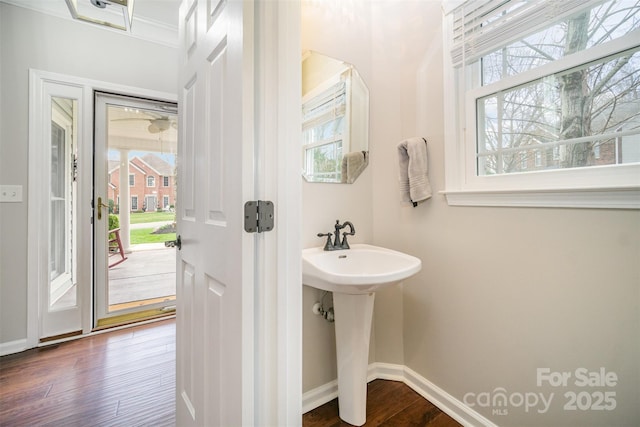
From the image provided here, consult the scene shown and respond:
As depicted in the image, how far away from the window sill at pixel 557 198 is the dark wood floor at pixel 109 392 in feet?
3.55

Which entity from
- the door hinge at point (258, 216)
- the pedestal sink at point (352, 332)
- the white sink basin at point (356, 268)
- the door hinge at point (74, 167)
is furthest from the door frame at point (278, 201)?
the door hinge at point (74, 167)

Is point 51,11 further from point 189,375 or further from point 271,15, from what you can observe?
point 189,375

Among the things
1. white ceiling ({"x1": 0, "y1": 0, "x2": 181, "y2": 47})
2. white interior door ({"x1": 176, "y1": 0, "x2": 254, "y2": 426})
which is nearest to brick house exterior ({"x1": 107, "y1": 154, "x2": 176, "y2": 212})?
white ceiling ({"x1": 0, "y1": 0, "x2": 181, "y2": 47})

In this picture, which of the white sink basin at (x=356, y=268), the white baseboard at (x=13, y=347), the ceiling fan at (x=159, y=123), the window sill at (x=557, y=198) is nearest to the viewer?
the window sill at (x=557, y=198)

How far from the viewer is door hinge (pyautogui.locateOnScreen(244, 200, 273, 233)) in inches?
27.5

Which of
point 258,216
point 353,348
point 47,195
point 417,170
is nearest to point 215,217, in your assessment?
point 258,216

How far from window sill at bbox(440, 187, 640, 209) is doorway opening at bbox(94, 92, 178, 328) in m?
2.51

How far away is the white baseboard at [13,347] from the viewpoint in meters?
1.90

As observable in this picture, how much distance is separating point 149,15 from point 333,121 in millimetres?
2054

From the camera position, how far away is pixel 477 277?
49.0 inches

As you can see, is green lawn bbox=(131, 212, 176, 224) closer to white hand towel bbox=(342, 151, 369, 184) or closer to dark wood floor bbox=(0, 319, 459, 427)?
dark wood floor bbox=(0, 319, 459, 427)

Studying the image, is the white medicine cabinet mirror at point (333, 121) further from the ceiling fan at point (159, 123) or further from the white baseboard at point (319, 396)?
the ceiling fan at point (159, 123)

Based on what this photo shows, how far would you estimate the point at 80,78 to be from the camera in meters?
2.15

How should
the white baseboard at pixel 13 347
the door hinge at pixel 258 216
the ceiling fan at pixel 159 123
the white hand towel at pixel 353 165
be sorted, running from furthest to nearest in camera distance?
the ceiling fan at pixel 159 123 → the white baseboard at pixel 13 347 → the white hand towel at pixel 353 165 → the door hinge at pixel 258 216
